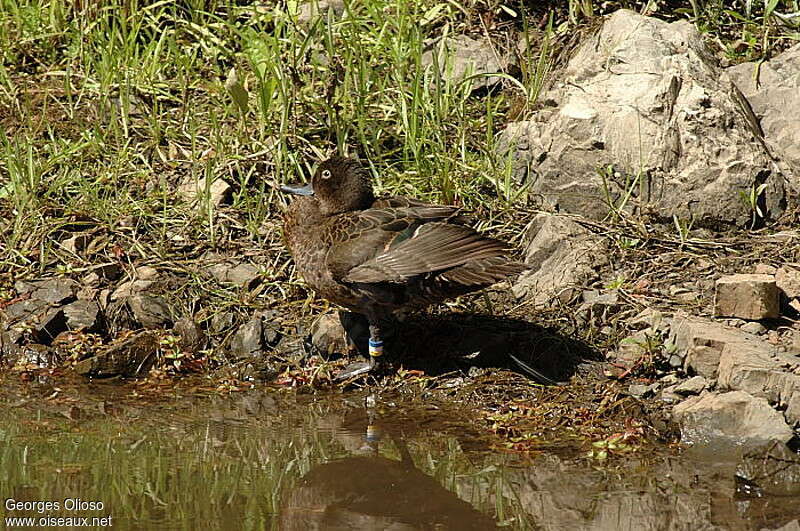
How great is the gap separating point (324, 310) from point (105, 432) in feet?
4.95

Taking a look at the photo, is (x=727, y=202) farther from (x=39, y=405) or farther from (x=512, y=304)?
(x=39, y=405)

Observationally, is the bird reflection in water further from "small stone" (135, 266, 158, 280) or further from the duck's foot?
"small stone" (135, 266, 158, 280)

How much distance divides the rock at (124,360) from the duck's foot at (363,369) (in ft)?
3.31

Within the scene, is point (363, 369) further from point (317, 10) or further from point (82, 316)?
point (317, 10)

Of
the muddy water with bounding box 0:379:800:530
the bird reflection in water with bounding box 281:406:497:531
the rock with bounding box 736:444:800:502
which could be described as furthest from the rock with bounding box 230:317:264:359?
the rock with bounding box 736:444:800:502

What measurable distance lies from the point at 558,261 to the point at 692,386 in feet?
4.14

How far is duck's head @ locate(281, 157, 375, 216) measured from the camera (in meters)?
6.12

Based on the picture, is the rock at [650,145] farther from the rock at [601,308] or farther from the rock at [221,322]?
the rock at [221,322]

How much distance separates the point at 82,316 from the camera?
20.7 ft

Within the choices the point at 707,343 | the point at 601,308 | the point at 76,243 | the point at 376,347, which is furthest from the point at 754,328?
the point at 76,243

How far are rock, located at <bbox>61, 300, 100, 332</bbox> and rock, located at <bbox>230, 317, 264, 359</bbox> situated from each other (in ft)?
2.52

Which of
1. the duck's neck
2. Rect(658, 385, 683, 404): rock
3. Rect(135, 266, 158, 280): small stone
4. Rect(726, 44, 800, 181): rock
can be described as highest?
Rect(726, 44, 800, 181): rock

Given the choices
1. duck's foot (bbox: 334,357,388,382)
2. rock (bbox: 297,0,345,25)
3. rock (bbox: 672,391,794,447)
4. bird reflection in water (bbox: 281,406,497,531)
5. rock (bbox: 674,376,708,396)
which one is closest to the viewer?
bird reflection in water (bbox: 281,406,497,531)

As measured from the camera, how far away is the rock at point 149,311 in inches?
249
